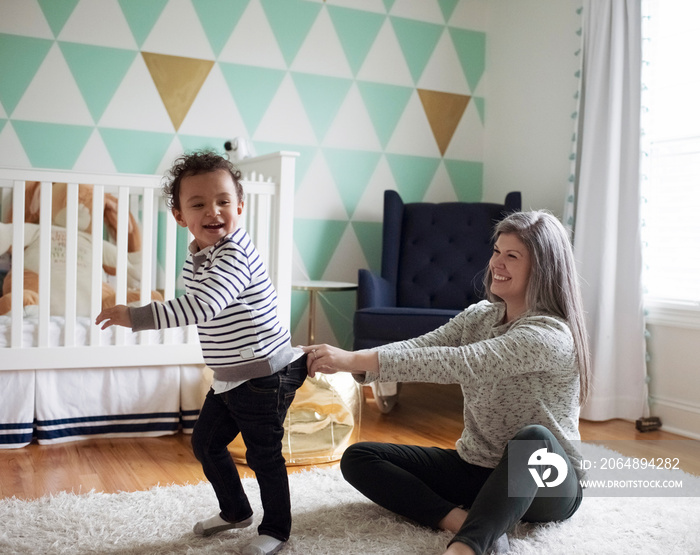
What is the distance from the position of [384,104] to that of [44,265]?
2002 millimetres

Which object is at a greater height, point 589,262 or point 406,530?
point 589,262

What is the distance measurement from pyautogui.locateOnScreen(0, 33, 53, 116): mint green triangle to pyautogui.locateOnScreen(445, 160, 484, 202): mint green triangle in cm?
201

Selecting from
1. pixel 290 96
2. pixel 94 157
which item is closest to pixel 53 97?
pixel 94 157

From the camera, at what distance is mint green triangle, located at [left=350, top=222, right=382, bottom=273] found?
362 centimetres

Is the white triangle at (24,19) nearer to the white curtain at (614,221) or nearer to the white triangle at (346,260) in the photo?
the white triangle at (346,260)

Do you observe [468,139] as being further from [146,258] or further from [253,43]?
[146,258]

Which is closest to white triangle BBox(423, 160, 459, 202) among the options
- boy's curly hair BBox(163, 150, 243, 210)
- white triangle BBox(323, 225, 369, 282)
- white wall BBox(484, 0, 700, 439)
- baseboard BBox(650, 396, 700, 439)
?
white wall BBox(484, 0, 700, 439)

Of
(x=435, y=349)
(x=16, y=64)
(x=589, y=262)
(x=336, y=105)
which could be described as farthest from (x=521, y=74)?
(x=435, y=349)

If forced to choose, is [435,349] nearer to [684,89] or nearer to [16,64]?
[684,89]

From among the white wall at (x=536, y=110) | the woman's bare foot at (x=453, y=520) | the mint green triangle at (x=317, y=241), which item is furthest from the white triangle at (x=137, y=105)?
the woman's bare foot at (x=453, y=520)

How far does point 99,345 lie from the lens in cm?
Result: 224

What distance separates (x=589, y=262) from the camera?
2.81 metres

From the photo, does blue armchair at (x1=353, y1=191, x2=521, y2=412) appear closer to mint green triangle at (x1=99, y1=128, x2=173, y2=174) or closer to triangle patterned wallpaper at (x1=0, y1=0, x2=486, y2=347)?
triangle patterned wallpaper at (x1=0, y1=0, x2=486, y2=347)

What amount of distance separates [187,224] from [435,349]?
55 centimetres
